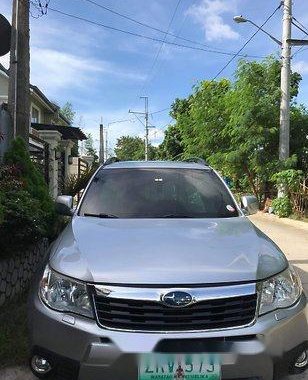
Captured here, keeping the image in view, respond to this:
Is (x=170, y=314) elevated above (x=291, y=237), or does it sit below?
above

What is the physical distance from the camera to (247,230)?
3834 mm

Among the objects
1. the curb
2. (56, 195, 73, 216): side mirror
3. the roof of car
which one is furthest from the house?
the curb

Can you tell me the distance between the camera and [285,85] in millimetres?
17516

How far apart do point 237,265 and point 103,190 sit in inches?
74.3

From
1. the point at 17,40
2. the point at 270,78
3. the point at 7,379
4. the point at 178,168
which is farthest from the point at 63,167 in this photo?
the point at 7,379

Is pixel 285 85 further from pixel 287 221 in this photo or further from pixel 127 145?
pixel 127 145

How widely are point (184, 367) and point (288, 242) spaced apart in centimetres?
850

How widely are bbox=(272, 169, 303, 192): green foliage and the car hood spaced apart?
13196 millimetres

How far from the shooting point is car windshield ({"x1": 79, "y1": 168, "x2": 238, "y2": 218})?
427 centimetres

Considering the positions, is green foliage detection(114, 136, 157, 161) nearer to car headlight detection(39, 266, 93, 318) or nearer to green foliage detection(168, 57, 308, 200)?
green foliage detection(168, 57, 308, 200)

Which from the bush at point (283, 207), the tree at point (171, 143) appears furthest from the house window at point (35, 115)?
the tree at point (171, 143)

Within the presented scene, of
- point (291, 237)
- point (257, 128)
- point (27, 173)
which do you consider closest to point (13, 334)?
point (27, 173)

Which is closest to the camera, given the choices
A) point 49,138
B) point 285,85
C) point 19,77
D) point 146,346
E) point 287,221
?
point 146,346

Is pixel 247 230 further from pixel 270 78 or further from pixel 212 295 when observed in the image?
pixel 270 78
